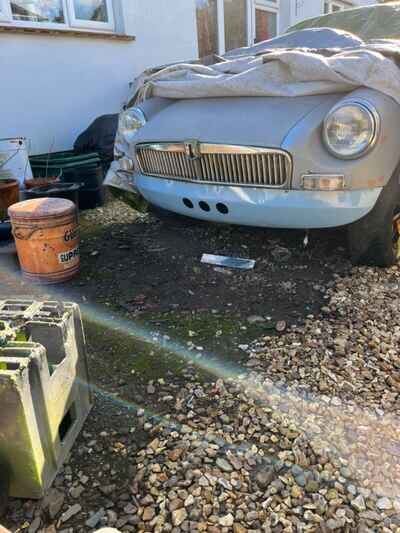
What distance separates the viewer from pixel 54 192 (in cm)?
400

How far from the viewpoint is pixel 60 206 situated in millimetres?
3154

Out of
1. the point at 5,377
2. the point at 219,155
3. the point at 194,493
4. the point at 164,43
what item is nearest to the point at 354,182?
the point at 219,155

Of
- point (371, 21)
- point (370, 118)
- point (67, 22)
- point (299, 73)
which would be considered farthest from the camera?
point (67, 22)

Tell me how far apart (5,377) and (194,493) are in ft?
2.40

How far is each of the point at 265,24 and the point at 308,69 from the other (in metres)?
8.20

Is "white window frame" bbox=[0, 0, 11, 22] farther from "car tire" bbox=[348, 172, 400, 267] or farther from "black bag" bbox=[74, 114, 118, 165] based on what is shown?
"car tire" bbox=[348, 172, 400, 267]

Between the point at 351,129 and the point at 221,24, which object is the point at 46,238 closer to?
the point at 351,129

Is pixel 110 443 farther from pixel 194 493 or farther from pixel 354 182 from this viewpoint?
pixel 354 182

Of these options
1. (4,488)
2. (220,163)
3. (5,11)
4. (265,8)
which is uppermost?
(265,8)

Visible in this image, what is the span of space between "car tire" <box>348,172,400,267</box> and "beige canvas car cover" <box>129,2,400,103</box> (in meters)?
0.55

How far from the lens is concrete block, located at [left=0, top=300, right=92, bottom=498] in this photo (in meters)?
1.37

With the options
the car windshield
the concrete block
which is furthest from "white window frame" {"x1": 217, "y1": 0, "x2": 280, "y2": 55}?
the concrete block

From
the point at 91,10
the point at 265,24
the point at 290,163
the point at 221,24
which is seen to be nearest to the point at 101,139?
the point at 91,10

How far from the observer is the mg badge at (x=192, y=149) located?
9.58 feet
